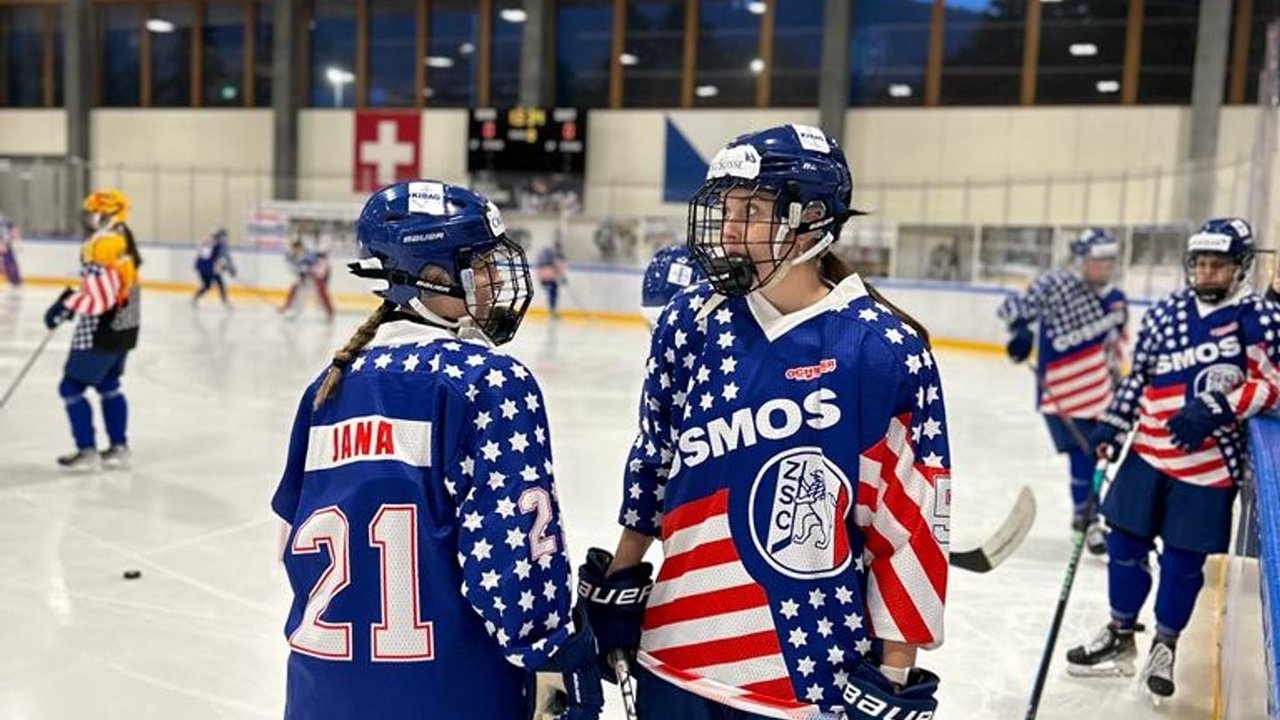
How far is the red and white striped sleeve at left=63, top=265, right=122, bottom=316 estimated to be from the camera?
526 centimetres

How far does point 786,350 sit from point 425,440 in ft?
1.52

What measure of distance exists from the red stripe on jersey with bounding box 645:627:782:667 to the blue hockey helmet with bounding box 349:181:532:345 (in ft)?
1.67

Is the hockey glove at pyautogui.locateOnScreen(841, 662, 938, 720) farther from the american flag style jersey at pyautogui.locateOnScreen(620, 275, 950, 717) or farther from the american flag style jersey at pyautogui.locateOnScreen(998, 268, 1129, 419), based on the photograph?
the american flag style jersey at pyautogui.locateOnScreen(998, 268, 1129, 419)

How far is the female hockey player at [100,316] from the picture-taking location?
5.27 m

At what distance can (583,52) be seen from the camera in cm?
1742

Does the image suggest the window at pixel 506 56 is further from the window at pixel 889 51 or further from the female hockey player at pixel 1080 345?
the female hockey player at pixel 1080 345

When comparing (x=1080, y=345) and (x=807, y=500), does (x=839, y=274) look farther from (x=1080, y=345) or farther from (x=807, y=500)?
(x=1080, y=345)

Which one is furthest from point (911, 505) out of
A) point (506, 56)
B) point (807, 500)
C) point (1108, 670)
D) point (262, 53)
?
point (262, 53)

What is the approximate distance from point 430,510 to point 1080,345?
12.9ft

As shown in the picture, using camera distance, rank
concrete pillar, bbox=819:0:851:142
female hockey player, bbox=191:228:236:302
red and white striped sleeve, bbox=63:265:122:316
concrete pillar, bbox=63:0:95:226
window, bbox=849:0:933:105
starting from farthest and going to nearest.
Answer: concrete pillar, bbox=63:0:95:226
concrete pillar, bbox=819:0:851:142
window, bbox=849:0:933:105
female hockey player, bbox=191:228:236:302
red and white striped sleeve, bbox=63:265:122:316

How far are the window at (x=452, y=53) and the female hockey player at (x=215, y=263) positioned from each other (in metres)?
4.57

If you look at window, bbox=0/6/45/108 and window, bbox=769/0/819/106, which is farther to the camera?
window, bbox=0/6/45/108

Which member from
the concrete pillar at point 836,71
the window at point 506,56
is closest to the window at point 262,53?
the window at point 506,56

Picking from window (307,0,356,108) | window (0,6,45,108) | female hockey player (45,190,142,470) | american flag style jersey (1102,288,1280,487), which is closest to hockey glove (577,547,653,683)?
american flag style jersey (1102,288,1280,487)
